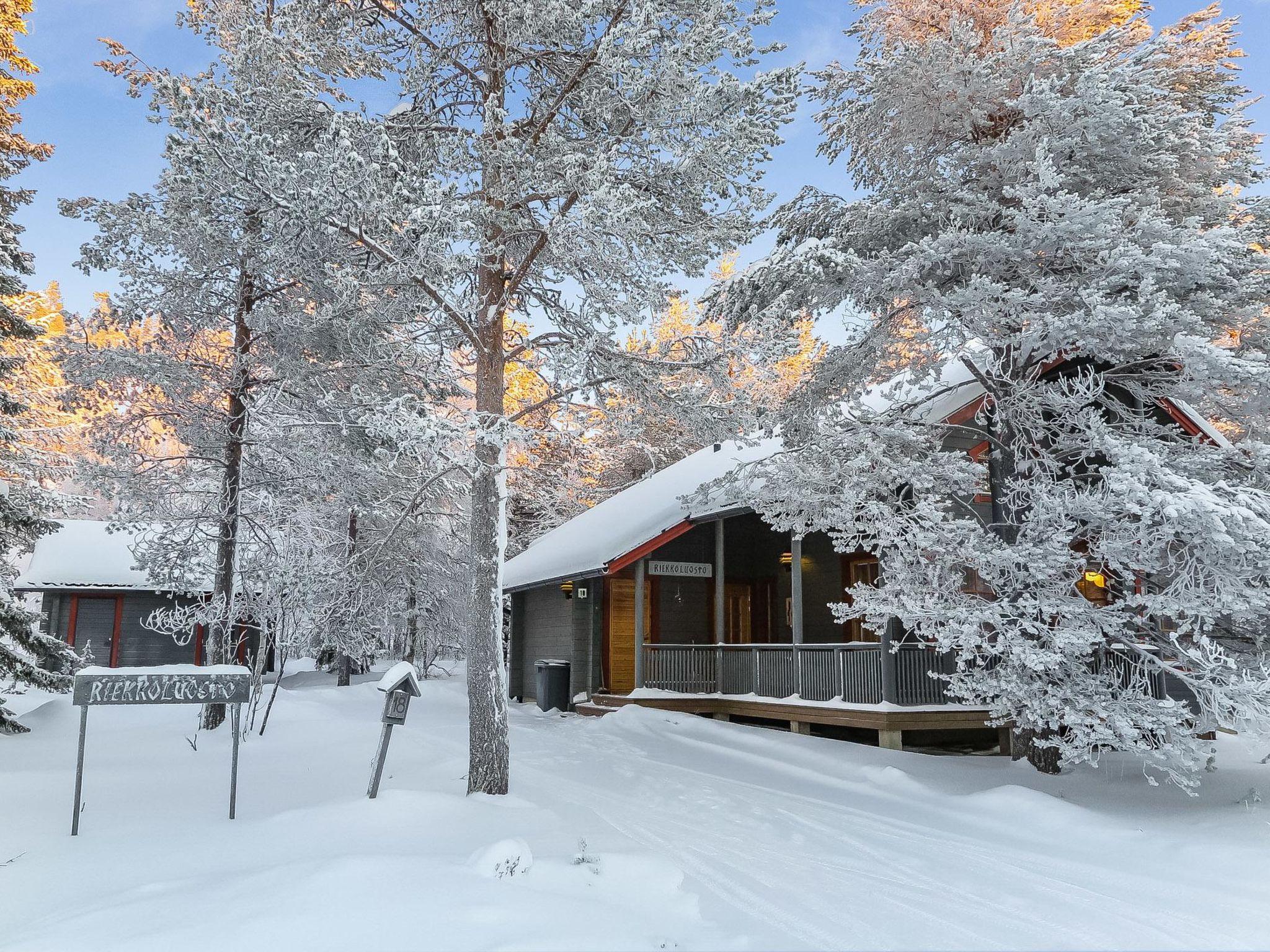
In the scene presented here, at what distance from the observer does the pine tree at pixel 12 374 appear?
11453mm

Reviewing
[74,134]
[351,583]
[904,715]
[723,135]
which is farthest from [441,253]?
[74,134]

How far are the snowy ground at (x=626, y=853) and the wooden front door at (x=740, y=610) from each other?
21.3 feet

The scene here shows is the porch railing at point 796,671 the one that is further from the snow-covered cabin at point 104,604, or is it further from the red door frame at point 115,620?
the red door frame at point 115,620

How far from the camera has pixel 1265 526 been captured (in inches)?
257

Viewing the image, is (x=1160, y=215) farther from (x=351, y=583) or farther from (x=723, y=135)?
(x=351, y=583)

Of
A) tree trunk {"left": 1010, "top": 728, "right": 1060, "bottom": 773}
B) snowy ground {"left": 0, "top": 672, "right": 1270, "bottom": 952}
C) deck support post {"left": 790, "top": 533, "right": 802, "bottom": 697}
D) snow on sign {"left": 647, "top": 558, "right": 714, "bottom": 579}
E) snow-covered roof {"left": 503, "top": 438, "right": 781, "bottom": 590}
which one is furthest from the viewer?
snow on sign {"left": 647, "top": 558, "right": 714, "bottom": 579}

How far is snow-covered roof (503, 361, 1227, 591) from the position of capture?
457 inches

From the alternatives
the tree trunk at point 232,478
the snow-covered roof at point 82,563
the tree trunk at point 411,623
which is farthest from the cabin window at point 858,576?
the snow-covered roof at point 82,563

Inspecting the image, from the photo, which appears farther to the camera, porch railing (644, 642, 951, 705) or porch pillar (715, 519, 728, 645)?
porch pillar (715, 519, 728, 645)

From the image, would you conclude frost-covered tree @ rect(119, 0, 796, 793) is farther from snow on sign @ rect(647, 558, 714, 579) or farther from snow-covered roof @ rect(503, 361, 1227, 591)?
snow on sign @ rect(647, 558, 714, 579)

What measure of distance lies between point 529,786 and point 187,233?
311 inches

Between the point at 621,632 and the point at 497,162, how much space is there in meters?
11.4

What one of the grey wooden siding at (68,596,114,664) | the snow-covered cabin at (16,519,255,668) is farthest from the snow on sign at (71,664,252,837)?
the grey wooden siding at (68,596,114,664)

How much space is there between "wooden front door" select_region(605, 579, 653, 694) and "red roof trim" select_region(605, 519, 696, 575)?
2.91m
